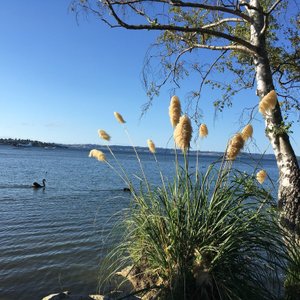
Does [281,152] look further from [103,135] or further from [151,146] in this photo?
[103,135]

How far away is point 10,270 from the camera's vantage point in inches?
379

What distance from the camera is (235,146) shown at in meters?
4.90

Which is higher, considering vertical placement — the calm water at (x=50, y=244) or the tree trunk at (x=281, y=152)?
the tree trunk at (x=281, y=152)

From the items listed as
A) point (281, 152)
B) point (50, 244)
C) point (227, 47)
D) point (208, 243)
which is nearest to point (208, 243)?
point (208, 243)

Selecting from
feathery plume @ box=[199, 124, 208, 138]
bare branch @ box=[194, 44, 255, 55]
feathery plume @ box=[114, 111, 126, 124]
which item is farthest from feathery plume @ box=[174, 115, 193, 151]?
bare branch @ box=[194, 44, 255, 55]

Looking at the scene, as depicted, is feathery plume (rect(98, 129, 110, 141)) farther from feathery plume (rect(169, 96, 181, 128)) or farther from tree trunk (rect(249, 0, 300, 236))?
tree trunk (rect(249, 0, 300, 236))

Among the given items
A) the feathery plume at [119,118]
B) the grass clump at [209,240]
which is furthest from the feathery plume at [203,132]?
the feathery plume at [119,118]

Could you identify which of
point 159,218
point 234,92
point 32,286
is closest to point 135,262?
point 159,218

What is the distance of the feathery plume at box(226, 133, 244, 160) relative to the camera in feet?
16.1

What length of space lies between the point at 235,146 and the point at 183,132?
28.0 inches

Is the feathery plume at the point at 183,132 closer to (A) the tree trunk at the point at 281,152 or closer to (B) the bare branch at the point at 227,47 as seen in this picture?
(A) the tree trunk at the point at 281,152

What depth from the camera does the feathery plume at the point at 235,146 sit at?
4.90 metres

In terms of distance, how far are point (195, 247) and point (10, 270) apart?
6545mm

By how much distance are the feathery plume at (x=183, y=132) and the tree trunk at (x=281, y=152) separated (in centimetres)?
240
